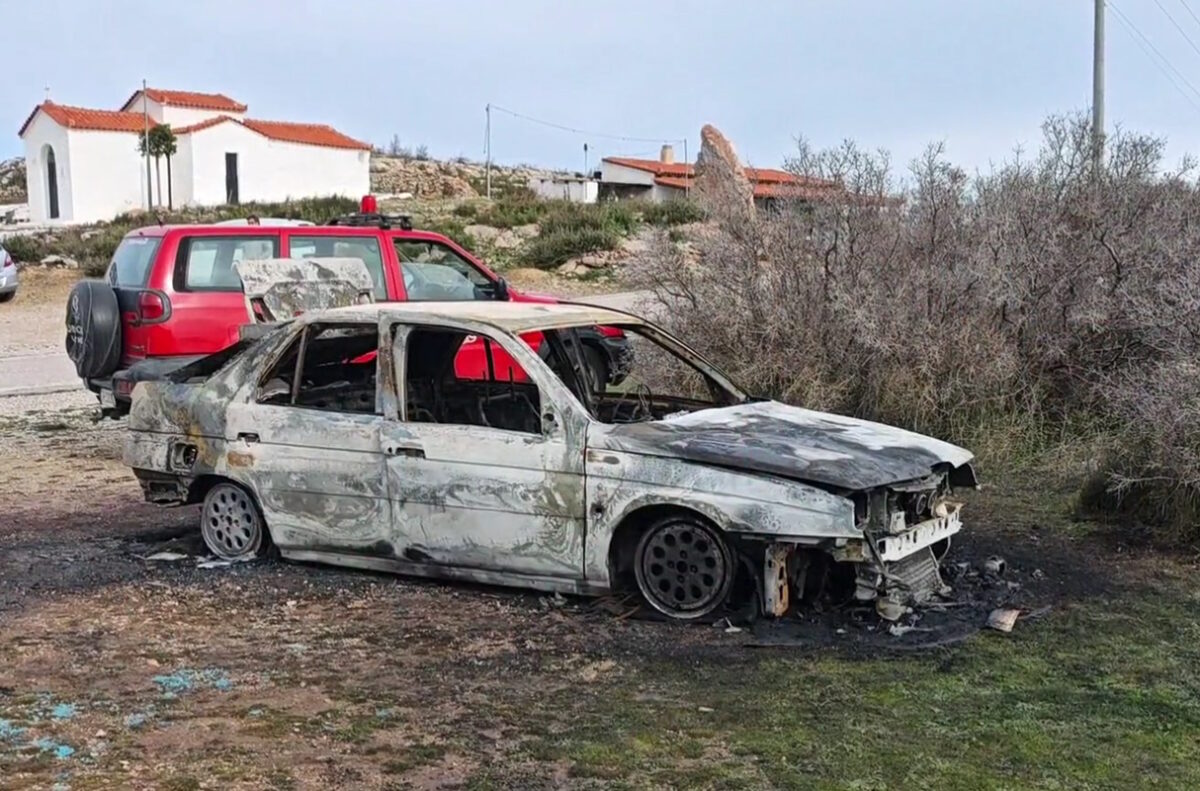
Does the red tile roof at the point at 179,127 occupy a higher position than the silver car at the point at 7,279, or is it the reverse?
the red tile roof at the point at 179,127

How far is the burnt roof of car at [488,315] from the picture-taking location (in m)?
6.18

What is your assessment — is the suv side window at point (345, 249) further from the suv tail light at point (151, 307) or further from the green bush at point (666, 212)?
the green bush at point (666, 212)

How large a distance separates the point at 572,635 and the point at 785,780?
171 cm

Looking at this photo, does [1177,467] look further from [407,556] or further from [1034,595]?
[407,556]

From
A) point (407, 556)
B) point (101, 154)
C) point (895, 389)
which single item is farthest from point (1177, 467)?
point (101, 154)

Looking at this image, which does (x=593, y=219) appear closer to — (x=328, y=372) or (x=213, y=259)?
(x=213, y=259)

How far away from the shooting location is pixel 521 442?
577cm

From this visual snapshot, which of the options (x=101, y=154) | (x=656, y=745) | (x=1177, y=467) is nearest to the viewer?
(x=656, y=745)

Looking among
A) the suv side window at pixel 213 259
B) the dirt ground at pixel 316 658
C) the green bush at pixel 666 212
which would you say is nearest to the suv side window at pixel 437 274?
the suv side window at pixel 213 259

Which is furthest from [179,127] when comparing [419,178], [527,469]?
[527,469]

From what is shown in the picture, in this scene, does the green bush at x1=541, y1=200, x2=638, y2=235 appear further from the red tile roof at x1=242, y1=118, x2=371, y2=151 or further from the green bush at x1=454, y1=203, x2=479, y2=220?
the red tile roof at x1=242, y1=118, x2=371, y2=151

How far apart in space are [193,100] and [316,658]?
162ft

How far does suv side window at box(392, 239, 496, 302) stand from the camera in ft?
34.5

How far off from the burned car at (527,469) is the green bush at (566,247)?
69.2 feet
